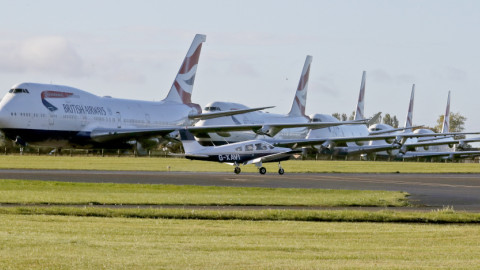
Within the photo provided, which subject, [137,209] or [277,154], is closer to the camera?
[137,209]

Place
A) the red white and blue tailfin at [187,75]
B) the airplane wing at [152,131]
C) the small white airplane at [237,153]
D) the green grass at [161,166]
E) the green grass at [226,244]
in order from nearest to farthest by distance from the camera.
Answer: the green grass at [226,244] → the small white airplane at [237,153] → the green grass at [161,166] → the airplane wing at [152,131] → the red white and blue tailfin at [187,75]

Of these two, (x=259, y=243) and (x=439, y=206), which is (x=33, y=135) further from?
(x=259, y=243)

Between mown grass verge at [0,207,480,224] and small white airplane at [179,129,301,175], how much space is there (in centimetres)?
2525

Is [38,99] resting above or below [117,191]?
above

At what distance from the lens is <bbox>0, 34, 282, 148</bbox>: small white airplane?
2319 inches

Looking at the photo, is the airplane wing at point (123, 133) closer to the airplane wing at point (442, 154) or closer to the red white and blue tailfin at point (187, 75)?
the red white and blue tailfin at point (187, 75)

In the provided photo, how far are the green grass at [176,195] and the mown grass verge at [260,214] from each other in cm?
323

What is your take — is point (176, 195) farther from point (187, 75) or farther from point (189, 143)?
point (187, 75)

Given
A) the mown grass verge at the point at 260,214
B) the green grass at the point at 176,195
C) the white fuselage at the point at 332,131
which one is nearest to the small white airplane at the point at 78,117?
the green grass at the point at 176,195

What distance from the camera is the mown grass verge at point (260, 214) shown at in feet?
72.4

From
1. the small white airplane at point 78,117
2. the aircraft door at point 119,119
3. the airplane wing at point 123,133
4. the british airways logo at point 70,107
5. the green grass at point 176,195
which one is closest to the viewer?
the green grass at point 176,195

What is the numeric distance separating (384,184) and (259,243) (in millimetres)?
25577

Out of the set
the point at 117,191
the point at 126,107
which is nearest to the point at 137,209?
the point at 117,191

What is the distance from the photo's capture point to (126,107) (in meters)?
68.5
